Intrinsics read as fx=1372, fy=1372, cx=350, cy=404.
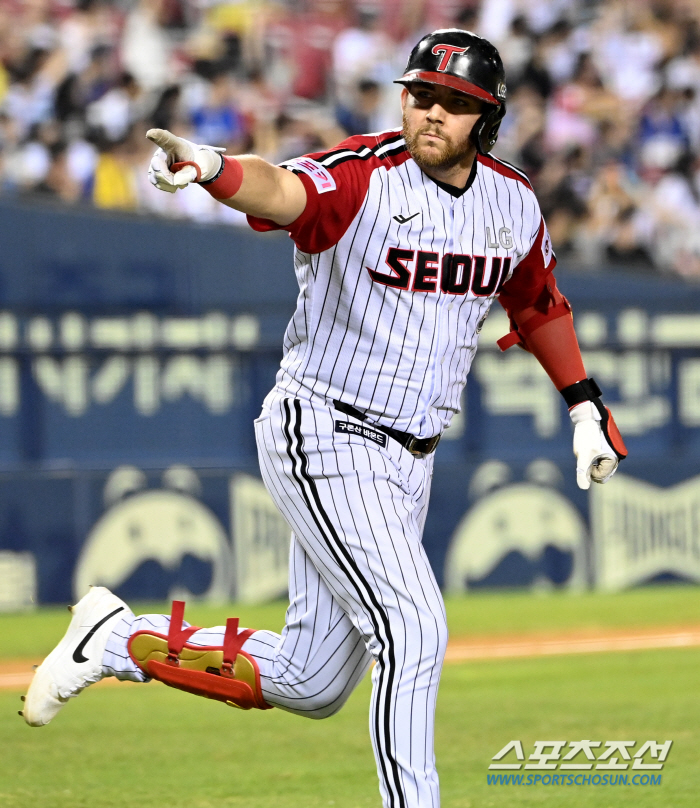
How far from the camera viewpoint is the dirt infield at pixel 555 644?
7.62 meters

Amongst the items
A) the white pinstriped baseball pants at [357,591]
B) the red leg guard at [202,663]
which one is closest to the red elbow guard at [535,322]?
the white pinstriped baseball pants at [357,591]

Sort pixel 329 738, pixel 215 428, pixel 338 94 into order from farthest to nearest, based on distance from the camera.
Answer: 1. pixel 338 94
2. pixel 215 428
3. pixel 329 738

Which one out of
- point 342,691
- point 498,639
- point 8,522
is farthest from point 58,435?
point 342,691

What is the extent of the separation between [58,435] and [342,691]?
586cm

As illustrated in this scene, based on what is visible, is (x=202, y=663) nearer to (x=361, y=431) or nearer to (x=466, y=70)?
(x=361, y=431)

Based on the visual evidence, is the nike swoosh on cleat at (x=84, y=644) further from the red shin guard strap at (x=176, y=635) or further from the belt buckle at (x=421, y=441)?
the belt buckle at (x=421, y=441)

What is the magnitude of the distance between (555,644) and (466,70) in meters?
4.97

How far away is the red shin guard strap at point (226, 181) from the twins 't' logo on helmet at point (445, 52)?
707mm

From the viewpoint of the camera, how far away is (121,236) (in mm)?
10391

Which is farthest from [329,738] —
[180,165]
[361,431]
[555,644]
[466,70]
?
[180,165]

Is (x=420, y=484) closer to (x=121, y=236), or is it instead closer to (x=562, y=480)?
(x=562, y=480)

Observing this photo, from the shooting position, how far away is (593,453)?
406 centimetres

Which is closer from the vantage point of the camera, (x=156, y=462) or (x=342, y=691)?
(x=342, y=691)

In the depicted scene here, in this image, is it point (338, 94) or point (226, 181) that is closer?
point (226, 181)
